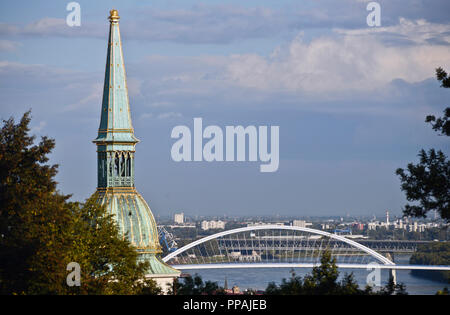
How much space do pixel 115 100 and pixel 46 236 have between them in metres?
10.5

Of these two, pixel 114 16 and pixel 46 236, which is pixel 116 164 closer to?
pixel 114 16

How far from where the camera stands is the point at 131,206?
3725 cm

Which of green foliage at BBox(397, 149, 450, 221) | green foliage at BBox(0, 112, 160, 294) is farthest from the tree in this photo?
green foliage at BBox(0, 112, 160, 294)

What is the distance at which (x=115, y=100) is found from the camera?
38500 mm

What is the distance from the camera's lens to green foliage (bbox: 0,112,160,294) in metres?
28.8

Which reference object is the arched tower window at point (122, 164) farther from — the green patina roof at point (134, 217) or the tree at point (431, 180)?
the tree at point (431, 180)

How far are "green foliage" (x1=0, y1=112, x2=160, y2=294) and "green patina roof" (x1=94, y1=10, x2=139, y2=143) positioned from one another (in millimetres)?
3577

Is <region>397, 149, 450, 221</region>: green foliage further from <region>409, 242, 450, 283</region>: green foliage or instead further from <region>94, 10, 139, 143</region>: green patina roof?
<region>409, 242, 450, 283</region>: green foliage

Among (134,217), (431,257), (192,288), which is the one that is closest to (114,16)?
(134,217)

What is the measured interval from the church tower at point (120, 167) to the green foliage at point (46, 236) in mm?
1591

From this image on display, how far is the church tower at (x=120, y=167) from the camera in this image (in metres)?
37.1

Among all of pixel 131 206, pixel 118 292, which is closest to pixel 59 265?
pixel 118 292

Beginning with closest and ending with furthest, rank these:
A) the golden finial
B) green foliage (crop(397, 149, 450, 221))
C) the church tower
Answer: green foliage (crop(397, 149, 450, 221))
the church tower
the golden finial
